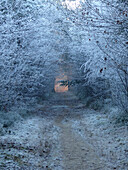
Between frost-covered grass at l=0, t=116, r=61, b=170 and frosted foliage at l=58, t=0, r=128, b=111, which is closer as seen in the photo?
frosted foliage at l=58, t=0, r=128, b=111

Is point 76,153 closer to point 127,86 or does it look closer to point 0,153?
point 0,153

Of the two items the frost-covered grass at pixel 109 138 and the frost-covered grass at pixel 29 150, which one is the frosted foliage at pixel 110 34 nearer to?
the frost-covered grass at pixel 109 138

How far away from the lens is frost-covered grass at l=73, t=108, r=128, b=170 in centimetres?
664

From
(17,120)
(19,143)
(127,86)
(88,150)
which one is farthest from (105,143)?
(17,120)

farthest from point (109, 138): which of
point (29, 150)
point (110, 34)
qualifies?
point (110, 34)

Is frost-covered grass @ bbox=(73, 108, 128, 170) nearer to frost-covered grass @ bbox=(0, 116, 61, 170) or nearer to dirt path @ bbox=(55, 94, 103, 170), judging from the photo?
dirt path @ bbox=(55, 94, 103, 170)

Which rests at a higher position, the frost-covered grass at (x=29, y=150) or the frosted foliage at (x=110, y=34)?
the frosted foliage at (x=110, y=34)

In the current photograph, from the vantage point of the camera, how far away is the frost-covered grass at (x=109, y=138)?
6.64 m

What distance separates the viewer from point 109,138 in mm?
8984

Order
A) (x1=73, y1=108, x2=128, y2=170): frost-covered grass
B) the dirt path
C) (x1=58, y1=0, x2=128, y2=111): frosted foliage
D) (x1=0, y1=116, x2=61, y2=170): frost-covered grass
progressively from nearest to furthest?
(x1=58, y1=0, x2=128, y2=111): frosted foliage < (x1=0, y1=116, x2=61, y2=170): frost-covered grass < the dirt path < (x1=73, y1=108, x2=128, y2=170): frost-covered grass

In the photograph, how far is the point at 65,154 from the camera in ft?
23.9

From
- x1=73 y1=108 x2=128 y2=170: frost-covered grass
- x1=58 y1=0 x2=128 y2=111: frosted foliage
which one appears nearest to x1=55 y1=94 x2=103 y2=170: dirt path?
x1=73 y1=108 x2=128 y2=170: frost-covered grass

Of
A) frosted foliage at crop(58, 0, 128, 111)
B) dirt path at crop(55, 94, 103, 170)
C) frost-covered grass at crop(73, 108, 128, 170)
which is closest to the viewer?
frosted foliage at crop(58, 0, 128, 111)

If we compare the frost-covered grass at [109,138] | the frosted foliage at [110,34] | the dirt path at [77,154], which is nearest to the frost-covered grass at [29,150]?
the dirt path at [77,154]
